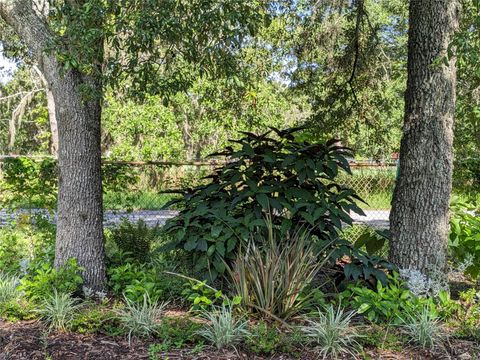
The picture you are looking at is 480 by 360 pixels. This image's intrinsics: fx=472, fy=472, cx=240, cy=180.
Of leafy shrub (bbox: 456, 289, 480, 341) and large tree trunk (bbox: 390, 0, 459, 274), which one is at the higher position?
large tree trunk (bbox: 390, 0, 459, 274)

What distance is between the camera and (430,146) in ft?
13.3

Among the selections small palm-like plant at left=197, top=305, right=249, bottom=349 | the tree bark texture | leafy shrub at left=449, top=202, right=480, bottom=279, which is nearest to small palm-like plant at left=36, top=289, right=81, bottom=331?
the tree bark texture

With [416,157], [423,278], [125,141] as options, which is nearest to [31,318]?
[423,278]

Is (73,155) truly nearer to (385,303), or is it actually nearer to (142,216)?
(385,303)

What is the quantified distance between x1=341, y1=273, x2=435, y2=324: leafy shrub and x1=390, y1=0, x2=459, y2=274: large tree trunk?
0.57m

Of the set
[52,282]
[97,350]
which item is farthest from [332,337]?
[52,282]

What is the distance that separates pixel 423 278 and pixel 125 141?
11.5 meters

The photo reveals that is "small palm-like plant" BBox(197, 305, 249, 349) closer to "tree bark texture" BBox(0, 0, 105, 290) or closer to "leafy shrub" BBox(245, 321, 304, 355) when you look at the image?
"leafy shrub" BBox(245, 321, 304, 355)

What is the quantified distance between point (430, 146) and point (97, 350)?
308 centimetres

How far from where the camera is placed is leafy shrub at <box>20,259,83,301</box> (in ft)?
12.3

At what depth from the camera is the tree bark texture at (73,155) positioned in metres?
4.07

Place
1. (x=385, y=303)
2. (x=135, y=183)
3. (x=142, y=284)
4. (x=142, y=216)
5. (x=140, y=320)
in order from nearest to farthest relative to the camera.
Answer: (x=140, y=320), (x=385, y=303), (x=142, y=284), (x=135, y=183), (x=142, y=216)

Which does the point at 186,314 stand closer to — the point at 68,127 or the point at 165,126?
the point at 68,127

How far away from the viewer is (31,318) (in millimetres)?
3607
